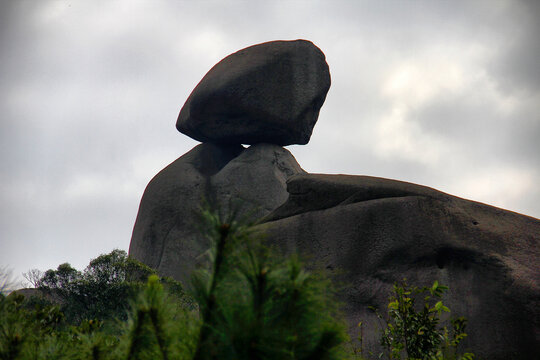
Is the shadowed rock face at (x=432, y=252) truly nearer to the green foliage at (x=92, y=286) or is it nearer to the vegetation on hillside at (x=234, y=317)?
the green foliage at (x=92, y=286)

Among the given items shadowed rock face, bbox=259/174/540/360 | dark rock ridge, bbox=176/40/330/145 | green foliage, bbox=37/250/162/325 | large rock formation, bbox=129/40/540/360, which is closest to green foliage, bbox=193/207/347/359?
large rock formation, bbox=129/40/540/360

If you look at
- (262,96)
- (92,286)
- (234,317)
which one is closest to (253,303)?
(234,317)

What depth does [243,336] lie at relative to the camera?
1.48 m

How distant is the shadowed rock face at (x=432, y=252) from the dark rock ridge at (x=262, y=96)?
303 inches

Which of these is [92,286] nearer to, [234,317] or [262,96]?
[262,96]

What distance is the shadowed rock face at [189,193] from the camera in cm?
1612

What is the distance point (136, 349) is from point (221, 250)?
1.56 ft

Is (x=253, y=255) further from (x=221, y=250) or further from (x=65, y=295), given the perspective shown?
(x=65, y=295)

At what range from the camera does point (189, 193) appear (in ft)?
55.0

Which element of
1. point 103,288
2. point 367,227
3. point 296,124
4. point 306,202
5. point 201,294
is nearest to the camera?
point 201,294

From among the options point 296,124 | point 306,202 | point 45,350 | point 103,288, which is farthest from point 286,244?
point 296,124

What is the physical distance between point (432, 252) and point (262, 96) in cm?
951

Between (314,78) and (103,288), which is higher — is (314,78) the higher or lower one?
the higher one

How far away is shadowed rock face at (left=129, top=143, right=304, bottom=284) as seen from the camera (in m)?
16.1
